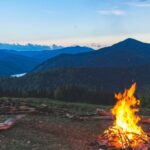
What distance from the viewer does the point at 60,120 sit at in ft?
79.0

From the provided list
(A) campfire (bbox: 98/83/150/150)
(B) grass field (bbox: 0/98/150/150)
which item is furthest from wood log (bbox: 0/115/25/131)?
(A) campfire (bbox: 98/83/150/150)

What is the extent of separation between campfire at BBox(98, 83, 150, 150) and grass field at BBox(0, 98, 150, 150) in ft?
3.05

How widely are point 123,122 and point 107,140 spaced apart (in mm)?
1403

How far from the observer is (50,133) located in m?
21.1

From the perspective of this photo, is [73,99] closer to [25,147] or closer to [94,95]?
[94,95]

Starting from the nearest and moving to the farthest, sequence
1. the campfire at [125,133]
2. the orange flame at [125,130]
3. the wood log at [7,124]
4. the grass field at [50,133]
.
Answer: the grass field at [50,133] → the campfire at [125,133] → the orange flame at [125,130] → the wood log at [7,124]

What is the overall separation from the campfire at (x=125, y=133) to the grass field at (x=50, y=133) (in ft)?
3.05

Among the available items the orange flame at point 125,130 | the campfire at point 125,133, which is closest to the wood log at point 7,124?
the campfire at point 125,133

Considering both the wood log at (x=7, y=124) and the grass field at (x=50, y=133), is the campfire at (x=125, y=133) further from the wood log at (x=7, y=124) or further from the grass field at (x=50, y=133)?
the wood log at (x=7, y=124)

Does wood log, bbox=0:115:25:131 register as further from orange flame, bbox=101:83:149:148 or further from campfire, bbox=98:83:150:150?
orange flame, bbox=101:83:149:148

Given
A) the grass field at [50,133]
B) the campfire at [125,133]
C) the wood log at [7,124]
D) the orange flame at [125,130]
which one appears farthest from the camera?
the wood log at [7,124]

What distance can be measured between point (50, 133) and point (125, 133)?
12.2 feet

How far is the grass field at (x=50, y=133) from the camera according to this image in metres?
18.4

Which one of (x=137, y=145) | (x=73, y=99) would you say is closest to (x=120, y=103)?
(x=137, y=145)
